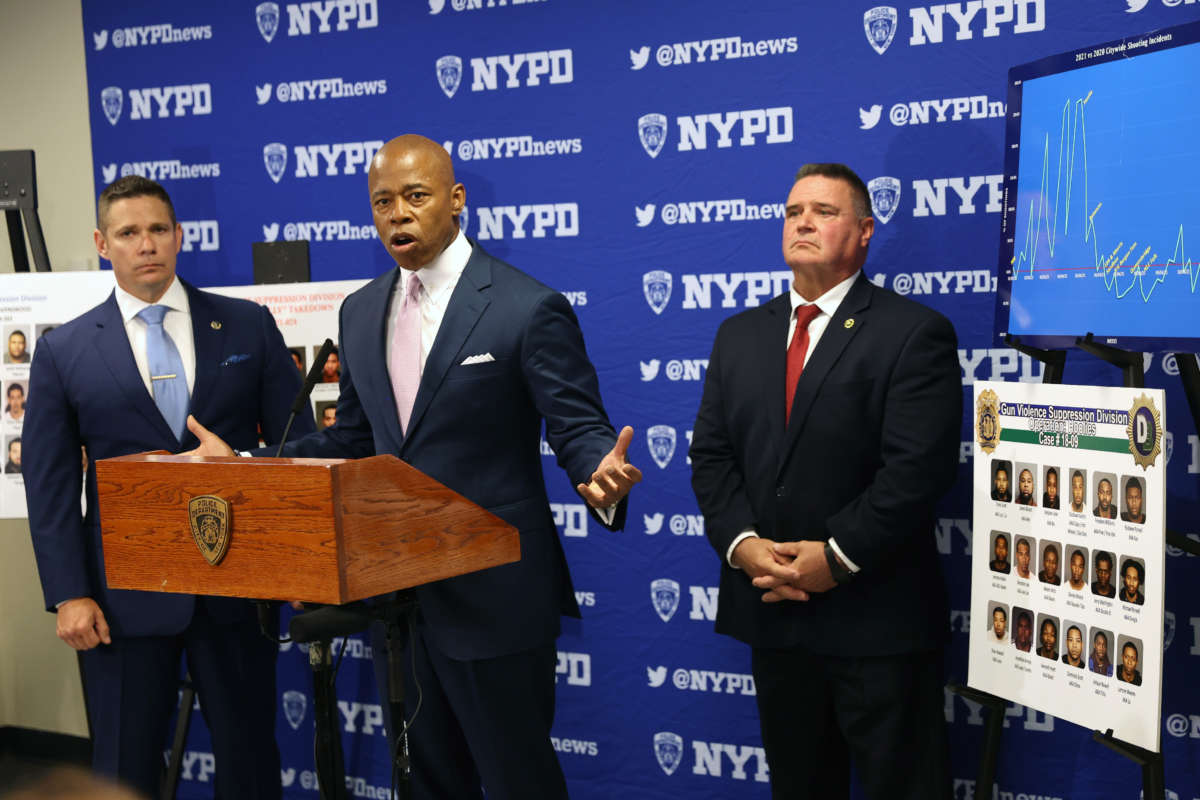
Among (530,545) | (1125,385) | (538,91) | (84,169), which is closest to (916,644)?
(1125,385)

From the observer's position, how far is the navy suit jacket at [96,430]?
2873 millimetres

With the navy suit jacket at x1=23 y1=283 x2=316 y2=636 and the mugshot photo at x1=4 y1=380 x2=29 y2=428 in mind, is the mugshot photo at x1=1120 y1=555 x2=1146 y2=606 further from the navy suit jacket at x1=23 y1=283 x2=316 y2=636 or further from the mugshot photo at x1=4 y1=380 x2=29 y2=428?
the mugshot photo at x1=4 y1=380 x2=29 y2=428

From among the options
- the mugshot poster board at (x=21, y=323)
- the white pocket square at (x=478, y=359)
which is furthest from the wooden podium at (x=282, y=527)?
the mugshot poster board at (x=21, y=323)

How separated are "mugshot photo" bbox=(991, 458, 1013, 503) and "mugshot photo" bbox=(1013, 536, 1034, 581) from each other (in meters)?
0.10

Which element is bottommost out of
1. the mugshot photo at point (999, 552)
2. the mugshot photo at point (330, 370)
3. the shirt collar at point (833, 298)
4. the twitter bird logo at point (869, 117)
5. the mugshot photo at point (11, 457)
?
the mugshot photo at point (999, 552)

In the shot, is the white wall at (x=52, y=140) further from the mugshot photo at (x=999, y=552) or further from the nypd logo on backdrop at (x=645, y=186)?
the mugshot photo at (x=999, y=552)

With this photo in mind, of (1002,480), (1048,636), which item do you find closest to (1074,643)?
(1048,636)

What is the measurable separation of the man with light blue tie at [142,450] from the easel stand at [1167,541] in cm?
195

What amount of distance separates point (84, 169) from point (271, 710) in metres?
2.39

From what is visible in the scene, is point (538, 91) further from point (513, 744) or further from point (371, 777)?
point (371, 777)

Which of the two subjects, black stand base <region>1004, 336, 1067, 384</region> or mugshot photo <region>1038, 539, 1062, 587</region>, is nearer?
mugshot photo <region>1038, 539, 1062, 587</region>

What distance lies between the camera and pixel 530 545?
229 centimetres

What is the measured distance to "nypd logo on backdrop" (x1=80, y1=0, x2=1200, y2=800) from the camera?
308 cm

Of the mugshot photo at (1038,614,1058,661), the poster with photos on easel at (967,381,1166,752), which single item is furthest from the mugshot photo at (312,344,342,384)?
the mugshot photo at (1038,614,1058,661)
